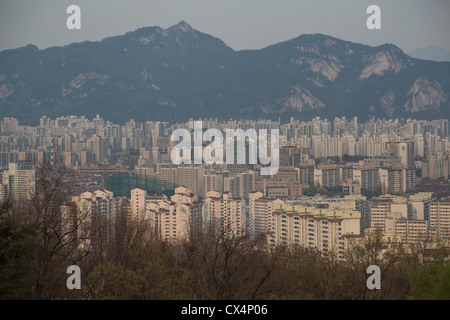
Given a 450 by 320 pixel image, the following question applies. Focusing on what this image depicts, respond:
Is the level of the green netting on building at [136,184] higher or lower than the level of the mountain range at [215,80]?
lower

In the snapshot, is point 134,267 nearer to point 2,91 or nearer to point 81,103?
point 2,91

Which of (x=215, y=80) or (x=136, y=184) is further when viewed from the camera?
(x=215, y=80)

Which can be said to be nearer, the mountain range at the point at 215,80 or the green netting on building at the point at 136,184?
the green netting on building at the point at 136,184

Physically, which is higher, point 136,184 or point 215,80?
point 215,80

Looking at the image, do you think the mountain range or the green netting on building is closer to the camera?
the green netting on building
